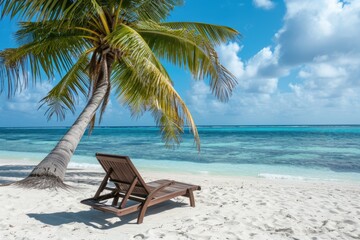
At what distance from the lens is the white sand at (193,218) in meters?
3.86

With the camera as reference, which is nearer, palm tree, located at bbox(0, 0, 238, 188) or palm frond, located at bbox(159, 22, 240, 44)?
palm tree, located at bbox(0, 0, 238, 188)

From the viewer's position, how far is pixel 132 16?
8508mm

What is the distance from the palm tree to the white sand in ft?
4.25

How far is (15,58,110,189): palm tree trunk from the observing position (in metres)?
6.48

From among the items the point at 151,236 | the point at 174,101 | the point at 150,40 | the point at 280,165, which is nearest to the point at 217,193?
the point at 174,101

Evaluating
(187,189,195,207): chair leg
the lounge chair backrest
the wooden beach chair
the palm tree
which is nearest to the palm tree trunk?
the palm tree

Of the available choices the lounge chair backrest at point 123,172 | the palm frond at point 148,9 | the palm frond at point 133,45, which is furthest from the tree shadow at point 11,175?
the palm frond at point 148,9

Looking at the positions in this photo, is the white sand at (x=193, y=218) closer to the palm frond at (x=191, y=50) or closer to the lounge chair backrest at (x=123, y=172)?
the lounge chair backrest at (x=123, y=172)

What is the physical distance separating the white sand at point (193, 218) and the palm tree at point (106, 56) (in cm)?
130

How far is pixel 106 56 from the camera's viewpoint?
8.19 metres

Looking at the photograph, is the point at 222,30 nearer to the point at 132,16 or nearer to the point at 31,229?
the point at 132,16

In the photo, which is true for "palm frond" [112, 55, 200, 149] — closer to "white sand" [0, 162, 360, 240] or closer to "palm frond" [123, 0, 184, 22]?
"palm frond" [123, 0, 184, 22]

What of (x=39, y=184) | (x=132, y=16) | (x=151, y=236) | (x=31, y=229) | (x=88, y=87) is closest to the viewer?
(x=151, y=236)

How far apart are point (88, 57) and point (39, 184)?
13.1 feet
